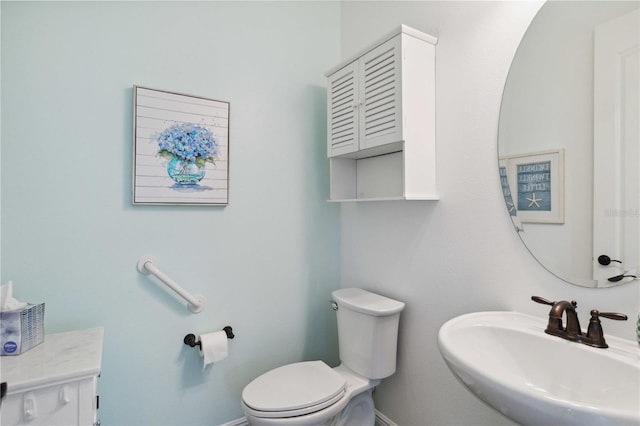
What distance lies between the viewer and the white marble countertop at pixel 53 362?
38.3 inches

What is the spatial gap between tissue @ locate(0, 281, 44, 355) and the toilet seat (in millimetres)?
797

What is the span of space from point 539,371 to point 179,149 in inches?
63.4

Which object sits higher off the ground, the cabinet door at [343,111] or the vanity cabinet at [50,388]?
the cabinet door at [343,111]

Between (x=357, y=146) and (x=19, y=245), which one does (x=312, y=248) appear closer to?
(x=357, y=146)

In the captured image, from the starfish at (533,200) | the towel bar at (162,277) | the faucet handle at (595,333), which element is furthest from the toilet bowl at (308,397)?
the starfish at (533,200)

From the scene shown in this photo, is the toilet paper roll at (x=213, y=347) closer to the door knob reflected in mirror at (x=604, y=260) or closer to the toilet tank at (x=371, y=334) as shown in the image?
the toilet tank at (x=371, y=334)

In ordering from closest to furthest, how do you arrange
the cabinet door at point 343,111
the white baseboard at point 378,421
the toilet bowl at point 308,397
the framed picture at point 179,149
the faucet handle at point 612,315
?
the faucet handle at point 612,315 → the toilet bowl at point 308,397 → the framed picture at point 179,149 → the cabinet door at point 343,111 → the white baseboard at point 378,421

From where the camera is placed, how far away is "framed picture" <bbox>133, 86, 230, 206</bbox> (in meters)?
1.47

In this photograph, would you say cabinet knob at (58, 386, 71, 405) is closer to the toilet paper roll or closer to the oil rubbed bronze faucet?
the toilet paper roll

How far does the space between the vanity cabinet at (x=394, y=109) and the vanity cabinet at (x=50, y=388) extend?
1.27 m

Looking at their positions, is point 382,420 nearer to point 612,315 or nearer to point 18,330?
point 612,315

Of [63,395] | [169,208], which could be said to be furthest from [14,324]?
[169,208]

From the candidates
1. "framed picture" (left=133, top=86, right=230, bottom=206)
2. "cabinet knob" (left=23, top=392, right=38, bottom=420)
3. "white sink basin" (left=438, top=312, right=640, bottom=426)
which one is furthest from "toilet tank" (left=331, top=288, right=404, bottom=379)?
"cabinet knob" (left=23, top=392, right=38, bottom=420)

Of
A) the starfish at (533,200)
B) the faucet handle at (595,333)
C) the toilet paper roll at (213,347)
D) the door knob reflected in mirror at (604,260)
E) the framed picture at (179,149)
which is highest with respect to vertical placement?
the framed picture at (179,149)
